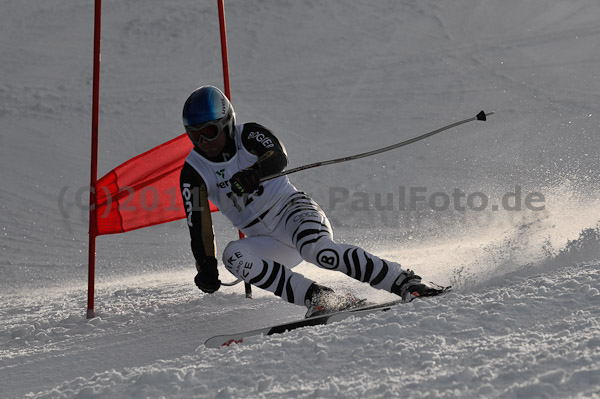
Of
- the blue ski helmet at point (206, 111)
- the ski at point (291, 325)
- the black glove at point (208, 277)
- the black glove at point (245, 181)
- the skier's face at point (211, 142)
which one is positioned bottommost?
the ski at point (291, 325)

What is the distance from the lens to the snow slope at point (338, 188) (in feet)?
8.41

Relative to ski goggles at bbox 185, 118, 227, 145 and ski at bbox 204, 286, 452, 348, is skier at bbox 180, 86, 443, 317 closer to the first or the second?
ski goggles at bbox 185, 118, 227, 145

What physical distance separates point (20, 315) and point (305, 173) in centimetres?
584

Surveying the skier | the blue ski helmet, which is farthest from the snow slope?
the blue ski helmet

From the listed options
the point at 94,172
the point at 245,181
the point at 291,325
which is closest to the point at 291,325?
the point at 291,325

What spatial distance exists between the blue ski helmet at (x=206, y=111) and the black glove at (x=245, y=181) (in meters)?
0.36

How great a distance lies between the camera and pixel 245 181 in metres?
3.88

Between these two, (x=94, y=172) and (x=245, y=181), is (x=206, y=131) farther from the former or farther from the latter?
(x=94, y=172)

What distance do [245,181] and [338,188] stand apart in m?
6.10

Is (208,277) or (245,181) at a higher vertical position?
(245,181)

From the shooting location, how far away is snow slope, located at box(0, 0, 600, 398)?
8.41ft

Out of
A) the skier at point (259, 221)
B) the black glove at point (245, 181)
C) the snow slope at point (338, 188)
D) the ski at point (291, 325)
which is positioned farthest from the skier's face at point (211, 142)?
the ski at point (291, 325)

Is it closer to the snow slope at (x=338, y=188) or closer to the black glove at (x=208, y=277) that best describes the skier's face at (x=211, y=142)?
the black glove at (x=208, y=277)

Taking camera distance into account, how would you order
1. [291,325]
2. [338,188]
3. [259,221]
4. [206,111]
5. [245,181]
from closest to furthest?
1. [291,325]
2. [245,181]
3. [206,111]
4. [259,221]
5. [338,188]
